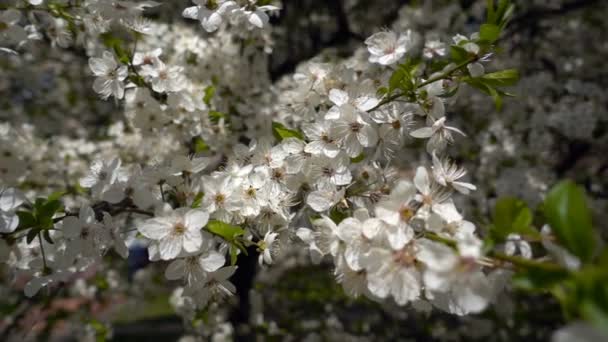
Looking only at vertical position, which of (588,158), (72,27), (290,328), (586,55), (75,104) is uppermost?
(72,27)

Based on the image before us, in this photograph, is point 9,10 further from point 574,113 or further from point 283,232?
point 574,113

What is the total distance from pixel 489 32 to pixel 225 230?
972mm

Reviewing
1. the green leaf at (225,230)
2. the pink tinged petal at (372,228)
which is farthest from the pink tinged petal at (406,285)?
the green leaf at (225,230)

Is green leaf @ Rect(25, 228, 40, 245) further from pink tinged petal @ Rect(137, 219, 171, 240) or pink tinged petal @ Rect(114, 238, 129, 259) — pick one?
pink tinged petal @ Rect(137, 219, 171, 240)

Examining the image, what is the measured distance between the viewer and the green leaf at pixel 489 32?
1406mm

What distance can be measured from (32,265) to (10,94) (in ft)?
14.4

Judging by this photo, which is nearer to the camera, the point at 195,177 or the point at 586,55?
the point at 195,177

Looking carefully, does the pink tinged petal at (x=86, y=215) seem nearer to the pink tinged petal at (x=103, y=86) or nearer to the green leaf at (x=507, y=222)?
the pink tinged petal at (x=103, y=86)

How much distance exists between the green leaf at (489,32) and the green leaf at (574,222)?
0.70 m

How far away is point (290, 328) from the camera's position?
3.94 m

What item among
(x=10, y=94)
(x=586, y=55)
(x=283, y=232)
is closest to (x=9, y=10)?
(x=283, y=232)

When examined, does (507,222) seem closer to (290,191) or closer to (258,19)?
(290,191)

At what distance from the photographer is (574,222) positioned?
2.71ft

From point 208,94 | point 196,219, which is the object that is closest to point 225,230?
point 196,219
